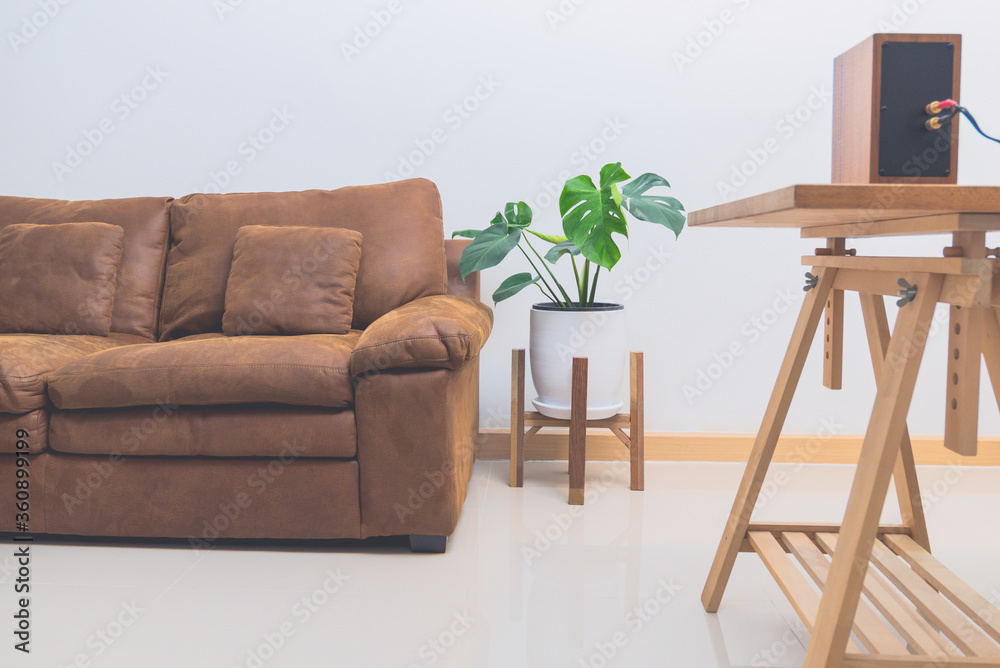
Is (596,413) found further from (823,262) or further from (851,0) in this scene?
(851,0)

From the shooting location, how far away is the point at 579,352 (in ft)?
7.02

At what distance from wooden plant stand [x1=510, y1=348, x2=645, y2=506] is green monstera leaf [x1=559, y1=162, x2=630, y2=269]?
35cm

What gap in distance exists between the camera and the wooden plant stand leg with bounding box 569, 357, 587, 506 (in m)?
2.09

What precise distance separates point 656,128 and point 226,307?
1.59m

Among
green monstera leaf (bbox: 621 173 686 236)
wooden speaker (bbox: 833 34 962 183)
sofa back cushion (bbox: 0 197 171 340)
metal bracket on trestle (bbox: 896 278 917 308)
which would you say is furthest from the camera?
sofa back cushion (bbox: 0 197 171 340)

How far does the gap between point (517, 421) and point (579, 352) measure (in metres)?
0.32

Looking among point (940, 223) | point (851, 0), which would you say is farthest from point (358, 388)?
point (851, 0)

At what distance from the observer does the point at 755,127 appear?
8.12 ft

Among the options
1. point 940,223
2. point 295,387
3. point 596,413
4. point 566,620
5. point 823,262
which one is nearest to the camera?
point 940,223

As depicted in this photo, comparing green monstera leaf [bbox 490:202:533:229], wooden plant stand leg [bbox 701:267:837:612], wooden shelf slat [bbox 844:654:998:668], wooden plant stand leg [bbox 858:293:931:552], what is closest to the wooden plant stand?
green monstera leaf [bbox 490:202:533:229]

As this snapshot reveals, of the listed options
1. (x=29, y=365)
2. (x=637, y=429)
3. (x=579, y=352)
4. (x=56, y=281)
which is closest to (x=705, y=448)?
(x=637, y=429)

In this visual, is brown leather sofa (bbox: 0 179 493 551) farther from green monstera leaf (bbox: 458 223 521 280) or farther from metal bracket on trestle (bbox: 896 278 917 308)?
metal bracket on trestle (bbox: 896 278 917 308)

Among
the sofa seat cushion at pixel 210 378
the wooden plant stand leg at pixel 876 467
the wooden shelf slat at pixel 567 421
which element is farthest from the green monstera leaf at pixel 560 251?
the wooden plant stand leg at pixel 876 467

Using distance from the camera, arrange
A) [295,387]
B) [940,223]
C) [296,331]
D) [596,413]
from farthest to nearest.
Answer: [596,413], [296,331], [295,387], [940,223]
